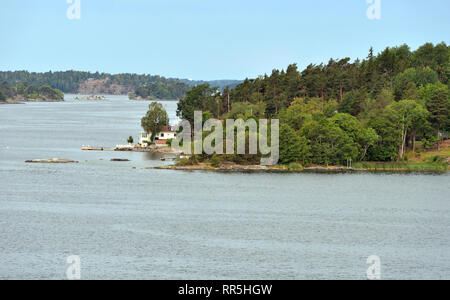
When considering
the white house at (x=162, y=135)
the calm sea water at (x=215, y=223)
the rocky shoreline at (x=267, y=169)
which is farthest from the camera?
the white house at (x=162, y=135)

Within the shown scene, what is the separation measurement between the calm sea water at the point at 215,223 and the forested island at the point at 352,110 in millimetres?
4397

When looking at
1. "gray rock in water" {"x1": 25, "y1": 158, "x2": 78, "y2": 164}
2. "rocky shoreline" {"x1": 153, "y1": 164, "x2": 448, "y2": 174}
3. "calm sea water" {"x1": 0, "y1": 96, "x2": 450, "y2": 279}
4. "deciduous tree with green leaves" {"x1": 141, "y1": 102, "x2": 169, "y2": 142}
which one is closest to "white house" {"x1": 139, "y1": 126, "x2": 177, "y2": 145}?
"deciduous tree with green leaves" {"x1": 141, "y1": 102, "x2": 169, "y2": 142}

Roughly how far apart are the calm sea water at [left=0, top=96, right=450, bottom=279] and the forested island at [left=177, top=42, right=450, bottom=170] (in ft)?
14.4

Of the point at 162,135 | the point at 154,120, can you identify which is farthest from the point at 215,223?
the point at 162,135

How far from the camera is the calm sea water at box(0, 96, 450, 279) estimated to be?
→ 33250 millimetres

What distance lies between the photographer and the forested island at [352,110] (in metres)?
67.1

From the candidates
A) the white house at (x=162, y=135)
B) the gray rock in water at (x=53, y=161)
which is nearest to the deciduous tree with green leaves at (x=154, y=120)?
the white house at (x=162, y=135)

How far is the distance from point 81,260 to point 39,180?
26.5m

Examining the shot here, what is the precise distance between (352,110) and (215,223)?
133 ft

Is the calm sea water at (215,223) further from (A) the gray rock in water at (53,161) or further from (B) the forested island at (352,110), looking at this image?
(B) the forested island at (352,110)

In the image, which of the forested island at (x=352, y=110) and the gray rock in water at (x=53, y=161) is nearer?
the forested island at (x=352, y=110)

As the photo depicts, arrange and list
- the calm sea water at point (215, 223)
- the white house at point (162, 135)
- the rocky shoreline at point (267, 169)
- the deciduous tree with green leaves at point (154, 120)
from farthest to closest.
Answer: the white house at point (162, 135)
the deciduous tree with green leaves at point (154, 120)
the rocky shoreline at point (267, 169)
the calm sea water at point (215, 223)

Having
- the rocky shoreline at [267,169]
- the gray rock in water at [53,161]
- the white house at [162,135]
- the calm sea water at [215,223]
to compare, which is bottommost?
the calm sea water at [215,223]
